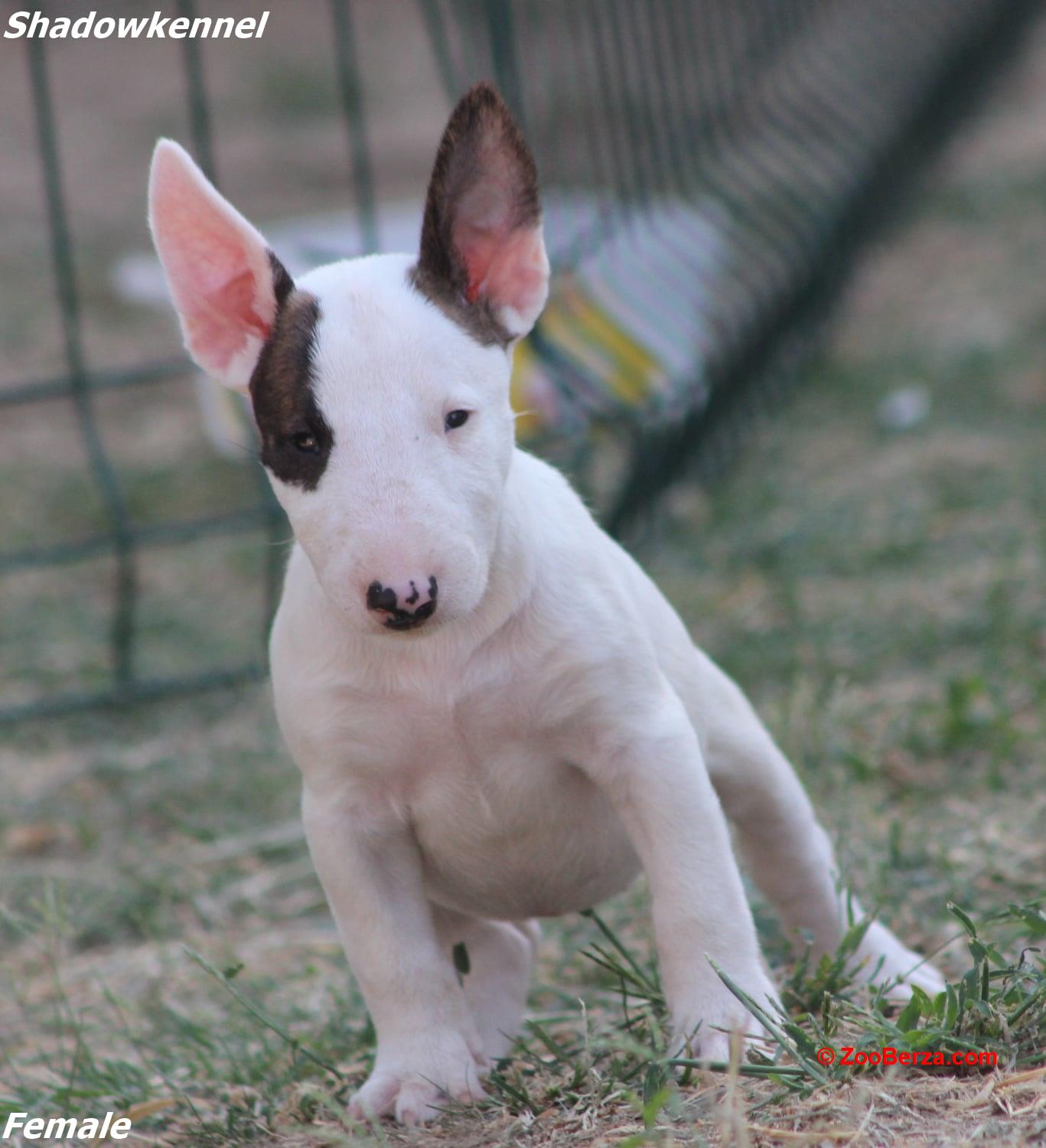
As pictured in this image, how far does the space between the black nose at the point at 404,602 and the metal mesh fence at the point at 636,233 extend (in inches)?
74.1

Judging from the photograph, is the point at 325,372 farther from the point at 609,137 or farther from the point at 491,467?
the point at 609,137

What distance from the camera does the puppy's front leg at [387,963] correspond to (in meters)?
2.51

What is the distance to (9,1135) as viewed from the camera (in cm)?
269

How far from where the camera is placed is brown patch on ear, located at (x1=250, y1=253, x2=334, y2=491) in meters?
2.28

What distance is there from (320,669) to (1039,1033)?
3.63 ft

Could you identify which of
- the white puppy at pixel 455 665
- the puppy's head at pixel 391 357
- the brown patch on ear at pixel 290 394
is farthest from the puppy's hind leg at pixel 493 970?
the brown patch on ear at pixel 290 394

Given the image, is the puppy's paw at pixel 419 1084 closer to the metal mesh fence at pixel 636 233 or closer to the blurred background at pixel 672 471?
the blurred background at pixel 672 471

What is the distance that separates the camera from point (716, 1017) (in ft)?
7.91

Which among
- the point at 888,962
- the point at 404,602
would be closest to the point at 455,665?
the point at 404,602

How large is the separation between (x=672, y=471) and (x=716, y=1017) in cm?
411

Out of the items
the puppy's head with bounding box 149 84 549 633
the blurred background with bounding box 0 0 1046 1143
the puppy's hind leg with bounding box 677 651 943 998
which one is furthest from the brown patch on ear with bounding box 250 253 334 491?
the puppy's hind leg with bounding box 677 651 943 998

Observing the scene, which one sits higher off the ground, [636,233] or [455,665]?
[636,233]

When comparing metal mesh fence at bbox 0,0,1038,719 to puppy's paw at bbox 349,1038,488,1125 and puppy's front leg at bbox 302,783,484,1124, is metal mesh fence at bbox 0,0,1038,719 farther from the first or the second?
puppy's paw at bbox 349,1038,488,1125

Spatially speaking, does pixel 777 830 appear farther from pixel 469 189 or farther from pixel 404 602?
pixel 469 189
